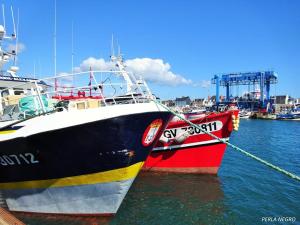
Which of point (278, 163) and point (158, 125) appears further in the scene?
point (278, 163)

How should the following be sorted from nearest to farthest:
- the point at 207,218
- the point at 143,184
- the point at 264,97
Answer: the point at 207,218, the point at 143,184, the point at 264,97

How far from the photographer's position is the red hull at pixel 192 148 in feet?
44.8

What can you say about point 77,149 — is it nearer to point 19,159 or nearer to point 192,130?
point 19,159

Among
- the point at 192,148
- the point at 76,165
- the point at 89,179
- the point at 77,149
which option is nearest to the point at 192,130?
the point at 192,148

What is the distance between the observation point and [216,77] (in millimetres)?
79875

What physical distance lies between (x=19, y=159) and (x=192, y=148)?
26.5 ft

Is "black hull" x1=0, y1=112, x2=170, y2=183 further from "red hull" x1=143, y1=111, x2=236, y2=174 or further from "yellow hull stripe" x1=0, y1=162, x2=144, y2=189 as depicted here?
"red hull" x1=143, y1=111, x2=236, y2=174

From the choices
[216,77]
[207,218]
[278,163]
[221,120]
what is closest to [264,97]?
[216,77]

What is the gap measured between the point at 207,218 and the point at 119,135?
391 centimetres

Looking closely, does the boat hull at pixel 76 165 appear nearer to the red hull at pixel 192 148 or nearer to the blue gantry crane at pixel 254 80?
the red hull at pixel 192 148

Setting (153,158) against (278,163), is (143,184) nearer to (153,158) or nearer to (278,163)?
(153,158)

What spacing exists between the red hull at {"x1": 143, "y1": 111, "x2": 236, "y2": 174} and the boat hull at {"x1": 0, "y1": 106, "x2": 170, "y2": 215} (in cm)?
513

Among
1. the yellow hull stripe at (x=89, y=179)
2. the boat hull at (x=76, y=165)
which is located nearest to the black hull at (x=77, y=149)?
the boat hull at (x=76, y=165)

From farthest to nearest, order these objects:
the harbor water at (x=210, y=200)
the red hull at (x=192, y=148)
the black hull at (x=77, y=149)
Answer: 1. the red hull at (x=192, y=148)
2. the harbor water at (x=210, y=200)
3. the black hull at (x=77, y=149)
